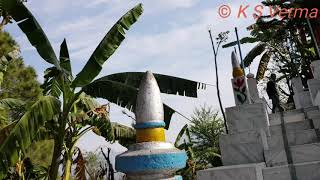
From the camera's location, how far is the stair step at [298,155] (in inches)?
229

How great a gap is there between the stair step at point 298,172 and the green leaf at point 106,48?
4113 millimetres

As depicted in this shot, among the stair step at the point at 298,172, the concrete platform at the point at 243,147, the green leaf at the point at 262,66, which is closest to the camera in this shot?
the stair step at the point at 298,172

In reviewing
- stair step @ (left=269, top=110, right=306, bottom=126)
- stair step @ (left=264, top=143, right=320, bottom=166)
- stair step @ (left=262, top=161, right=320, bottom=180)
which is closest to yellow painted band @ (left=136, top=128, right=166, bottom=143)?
stair step @ (left=262, top=161, right=320, bottom=180)

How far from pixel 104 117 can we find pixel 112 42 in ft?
6.92

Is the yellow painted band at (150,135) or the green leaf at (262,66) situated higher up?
the green leaf at (262,66)

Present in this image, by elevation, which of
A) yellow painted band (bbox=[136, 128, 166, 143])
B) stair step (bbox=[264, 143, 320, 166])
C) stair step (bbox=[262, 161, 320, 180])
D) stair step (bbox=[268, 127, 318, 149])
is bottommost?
stair step (bbox=[262, 161, 320, 180])

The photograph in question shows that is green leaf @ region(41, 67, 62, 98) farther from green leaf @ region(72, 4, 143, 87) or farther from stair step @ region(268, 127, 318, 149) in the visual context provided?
stair step @ region(268, 127, 318, 149)

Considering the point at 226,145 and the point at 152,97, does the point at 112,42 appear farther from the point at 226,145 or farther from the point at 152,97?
the point at 152,97

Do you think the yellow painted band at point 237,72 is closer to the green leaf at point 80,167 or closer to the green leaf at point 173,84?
the green leaf at point 173,84

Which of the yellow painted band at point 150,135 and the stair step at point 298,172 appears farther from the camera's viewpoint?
the stair step at point 298,172

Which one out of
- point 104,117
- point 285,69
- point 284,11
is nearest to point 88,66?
point 104,117

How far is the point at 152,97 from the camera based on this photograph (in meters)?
2.28

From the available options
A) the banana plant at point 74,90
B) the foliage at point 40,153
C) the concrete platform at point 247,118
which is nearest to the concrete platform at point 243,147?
the concrete platform at point 247,118

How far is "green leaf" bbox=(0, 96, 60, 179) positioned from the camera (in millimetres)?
5062
